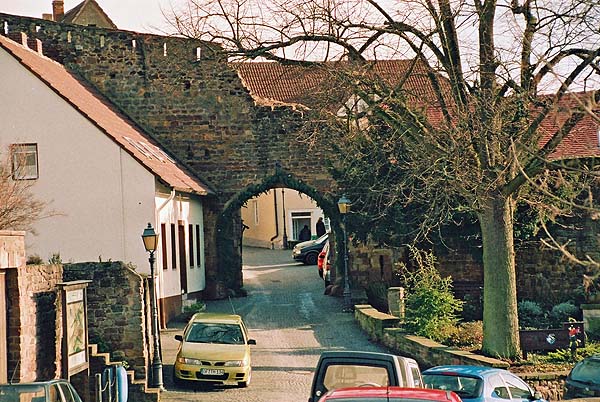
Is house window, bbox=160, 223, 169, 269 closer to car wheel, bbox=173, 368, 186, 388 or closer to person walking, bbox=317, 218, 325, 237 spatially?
car wheel, bbox=173, 368, 186, 388

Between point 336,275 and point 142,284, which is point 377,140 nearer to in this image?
point 336,275

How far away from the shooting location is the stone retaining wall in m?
23.0

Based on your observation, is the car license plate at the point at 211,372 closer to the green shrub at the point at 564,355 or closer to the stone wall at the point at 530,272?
the green shrub at the point at 564,355

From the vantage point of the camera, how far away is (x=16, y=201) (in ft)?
96.9

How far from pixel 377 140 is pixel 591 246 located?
8160 millimetres

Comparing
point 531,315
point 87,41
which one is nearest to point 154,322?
point 531,315

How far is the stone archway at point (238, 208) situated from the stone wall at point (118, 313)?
621 inches

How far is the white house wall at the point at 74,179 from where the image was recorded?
102ft

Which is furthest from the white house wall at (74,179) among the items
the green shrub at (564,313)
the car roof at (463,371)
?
the car roof at (463,371)

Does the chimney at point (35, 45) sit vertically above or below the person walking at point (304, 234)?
above

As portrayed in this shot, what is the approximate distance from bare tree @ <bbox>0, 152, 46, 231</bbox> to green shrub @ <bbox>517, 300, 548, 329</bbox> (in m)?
15.0

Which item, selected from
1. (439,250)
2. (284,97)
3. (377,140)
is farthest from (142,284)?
(284,97)

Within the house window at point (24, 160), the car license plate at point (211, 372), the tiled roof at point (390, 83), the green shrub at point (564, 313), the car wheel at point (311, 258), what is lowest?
the car license plate at point (211, 372)

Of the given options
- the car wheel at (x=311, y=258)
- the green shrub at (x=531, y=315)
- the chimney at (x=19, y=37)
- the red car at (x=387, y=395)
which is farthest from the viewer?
the car wheel at (x=311, y=258)
